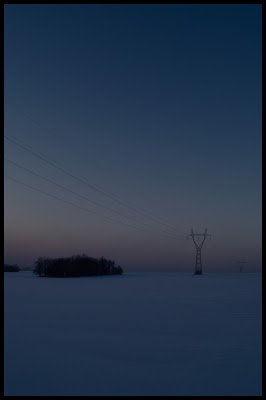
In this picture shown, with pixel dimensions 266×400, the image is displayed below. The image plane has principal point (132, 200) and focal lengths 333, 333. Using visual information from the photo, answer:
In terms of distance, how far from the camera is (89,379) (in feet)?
13.0

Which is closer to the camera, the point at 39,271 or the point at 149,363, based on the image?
the point at 149,363

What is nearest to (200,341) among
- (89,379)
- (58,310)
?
(89,379)

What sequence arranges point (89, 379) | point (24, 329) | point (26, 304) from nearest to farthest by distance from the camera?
1. point (89, 379)
2. point (24, 329)
3. point (26, 304)

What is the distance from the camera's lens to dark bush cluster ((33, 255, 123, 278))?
109ft

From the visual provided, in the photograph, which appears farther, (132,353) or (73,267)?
(73,267)

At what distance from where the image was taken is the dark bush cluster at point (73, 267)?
33.2 metres

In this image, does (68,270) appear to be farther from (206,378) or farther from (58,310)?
(206,378)

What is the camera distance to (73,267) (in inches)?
1358

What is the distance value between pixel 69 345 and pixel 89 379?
4.96ft

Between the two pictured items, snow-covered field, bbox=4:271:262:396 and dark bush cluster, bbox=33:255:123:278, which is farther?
dark bush cluster, bbox=33:255:123:278

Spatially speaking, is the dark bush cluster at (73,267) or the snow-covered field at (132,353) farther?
the dark bush cluster at (73,267)

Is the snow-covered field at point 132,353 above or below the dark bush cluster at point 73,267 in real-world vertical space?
above

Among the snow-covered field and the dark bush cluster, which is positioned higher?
the snow-covered field

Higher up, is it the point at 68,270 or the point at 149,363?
the point at 149,363
